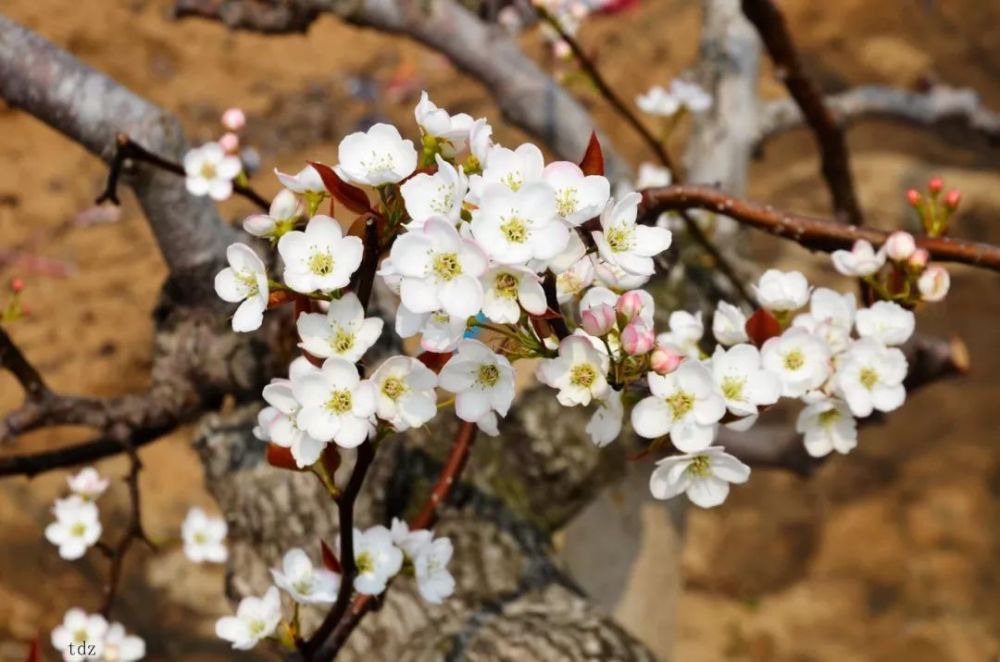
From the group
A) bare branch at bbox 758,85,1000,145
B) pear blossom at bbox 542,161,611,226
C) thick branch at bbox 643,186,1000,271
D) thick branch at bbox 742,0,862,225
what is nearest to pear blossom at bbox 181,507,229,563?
thick branch at bbox 643,186,1000,271

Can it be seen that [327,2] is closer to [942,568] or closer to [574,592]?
[574,592]

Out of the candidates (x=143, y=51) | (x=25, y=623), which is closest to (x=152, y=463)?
(x=25, y=623)

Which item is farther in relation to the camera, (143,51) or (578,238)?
(143,51)

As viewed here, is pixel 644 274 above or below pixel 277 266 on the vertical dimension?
above

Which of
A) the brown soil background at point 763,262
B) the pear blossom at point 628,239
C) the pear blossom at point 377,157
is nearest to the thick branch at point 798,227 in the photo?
the pear blossom at point 628,239

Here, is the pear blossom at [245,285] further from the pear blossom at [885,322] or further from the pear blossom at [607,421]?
the pear blossom at [885,322]

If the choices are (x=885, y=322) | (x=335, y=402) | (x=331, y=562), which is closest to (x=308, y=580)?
(x=331, y=562)

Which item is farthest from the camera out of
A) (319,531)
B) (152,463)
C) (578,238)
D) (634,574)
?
(152,463)

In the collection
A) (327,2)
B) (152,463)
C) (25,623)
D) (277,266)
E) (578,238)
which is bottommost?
(25,623)
